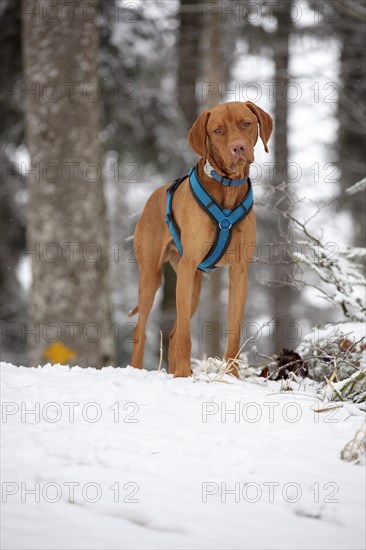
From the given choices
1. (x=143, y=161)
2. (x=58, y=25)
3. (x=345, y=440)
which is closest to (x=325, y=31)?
(x=143, y=161)

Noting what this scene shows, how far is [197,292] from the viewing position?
496 cm

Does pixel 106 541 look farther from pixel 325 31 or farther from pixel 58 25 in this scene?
pixel 325 31

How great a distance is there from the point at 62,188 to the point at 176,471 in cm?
534

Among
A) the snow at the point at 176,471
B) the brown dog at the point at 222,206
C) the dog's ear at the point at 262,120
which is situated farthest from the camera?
the dog's ear at the point at 262,120

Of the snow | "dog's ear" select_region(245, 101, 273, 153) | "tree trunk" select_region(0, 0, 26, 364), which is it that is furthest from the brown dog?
"tree trunk" select_region(0, 0, 26, 364)

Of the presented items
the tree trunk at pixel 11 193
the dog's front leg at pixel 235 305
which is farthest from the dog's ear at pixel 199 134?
the tree trunk at pixel 11 193

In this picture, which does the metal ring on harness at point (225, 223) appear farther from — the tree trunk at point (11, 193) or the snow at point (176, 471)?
the tree trunk at point (11, 193)

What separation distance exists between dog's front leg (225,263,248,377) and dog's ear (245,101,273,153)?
837 mm

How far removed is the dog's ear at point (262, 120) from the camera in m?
3.95

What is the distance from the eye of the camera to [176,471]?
2.35m

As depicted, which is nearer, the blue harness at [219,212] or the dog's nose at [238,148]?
the dog's nose at [238,148]

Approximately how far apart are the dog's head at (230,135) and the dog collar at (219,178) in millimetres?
31

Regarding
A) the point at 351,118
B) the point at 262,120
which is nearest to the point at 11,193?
the point at 351,118

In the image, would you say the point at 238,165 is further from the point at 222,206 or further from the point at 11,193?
the point at 11,193
